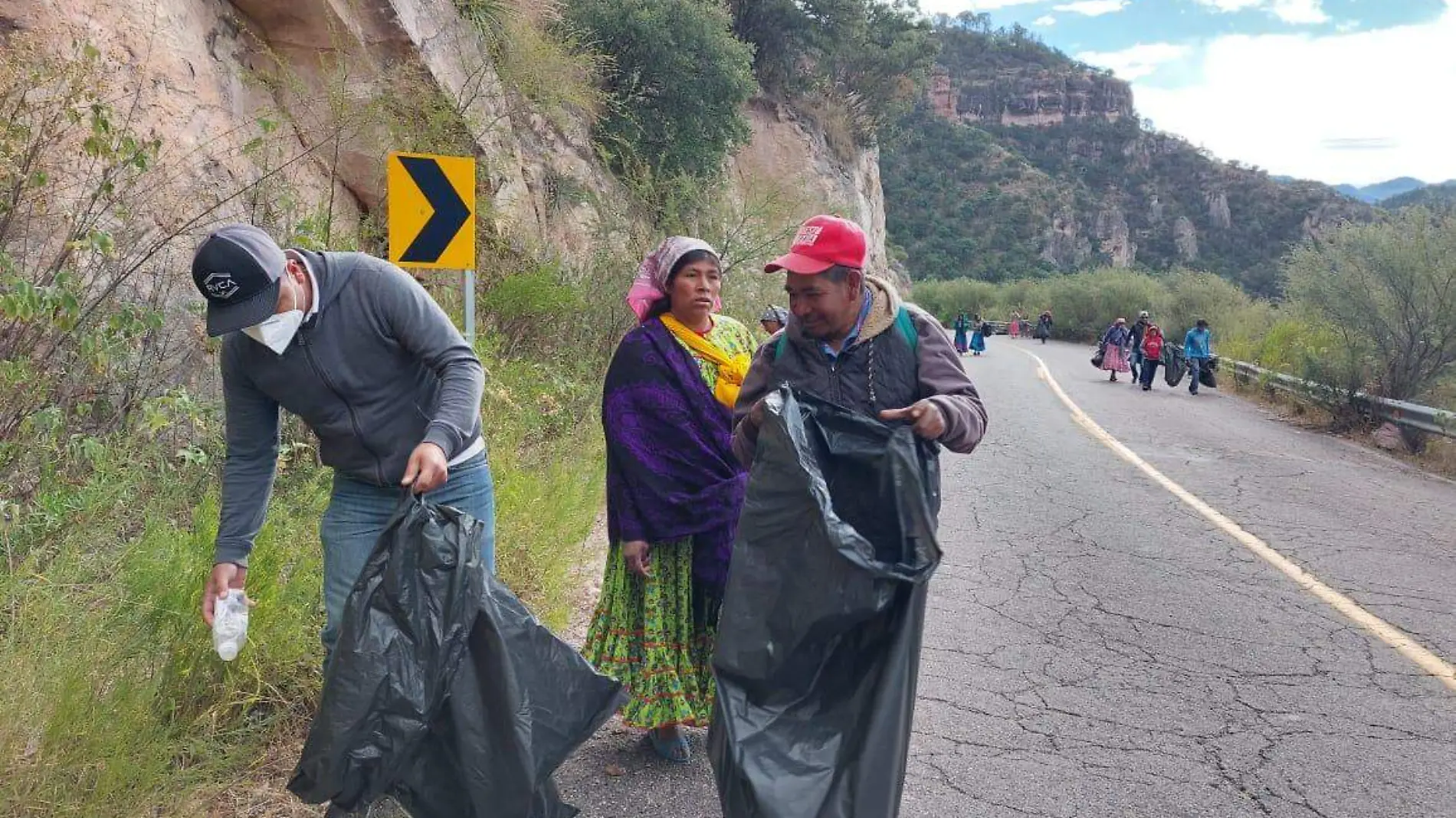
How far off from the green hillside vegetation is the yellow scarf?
237ft

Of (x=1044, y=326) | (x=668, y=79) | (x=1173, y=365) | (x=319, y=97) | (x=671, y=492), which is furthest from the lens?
(x=1044, y=326)

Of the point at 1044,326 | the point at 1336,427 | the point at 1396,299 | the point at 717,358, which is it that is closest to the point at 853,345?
the point at 717,358

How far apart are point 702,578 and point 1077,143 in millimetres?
111855

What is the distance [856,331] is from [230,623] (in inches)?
74.0

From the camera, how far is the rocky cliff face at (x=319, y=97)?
6.54 metres

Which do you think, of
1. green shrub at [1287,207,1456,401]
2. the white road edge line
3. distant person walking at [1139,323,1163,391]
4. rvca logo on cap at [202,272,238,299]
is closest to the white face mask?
rvca logo on cap at [202,272,238,299]

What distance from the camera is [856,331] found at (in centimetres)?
285

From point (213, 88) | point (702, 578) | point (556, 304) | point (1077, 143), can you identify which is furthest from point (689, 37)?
point (1077, 143)

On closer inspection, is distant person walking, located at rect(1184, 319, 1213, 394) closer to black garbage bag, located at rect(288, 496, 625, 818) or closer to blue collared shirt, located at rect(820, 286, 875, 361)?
blue collared shirt, located at rect(820, 286, 875, 361)

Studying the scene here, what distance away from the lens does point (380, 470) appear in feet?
9.37

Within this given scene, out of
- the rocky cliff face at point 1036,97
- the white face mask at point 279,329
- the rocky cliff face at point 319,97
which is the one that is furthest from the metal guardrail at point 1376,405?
the rocky cliff face at point 1036,97

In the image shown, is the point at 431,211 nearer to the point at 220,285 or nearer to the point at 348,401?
the point at 348,401

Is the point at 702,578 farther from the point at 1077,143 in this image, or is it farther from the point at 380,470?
the point at 1077,143

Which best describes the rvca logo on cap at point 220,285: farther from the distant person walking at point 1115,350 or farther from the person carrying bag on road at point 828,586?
the distant person walking at point 1115,350
